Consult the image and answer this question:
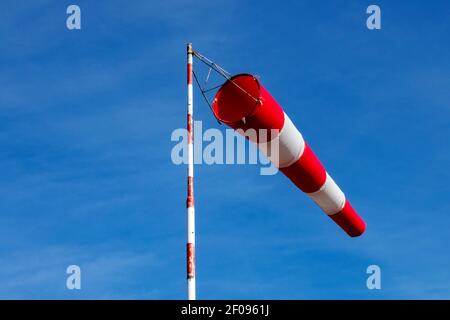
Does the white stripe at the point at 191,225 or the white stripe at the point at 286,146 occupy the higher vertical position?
the white stripe at the point at 286,146

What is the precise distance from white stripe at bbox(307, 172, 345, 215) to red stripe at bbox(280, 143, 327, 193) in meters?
0.49

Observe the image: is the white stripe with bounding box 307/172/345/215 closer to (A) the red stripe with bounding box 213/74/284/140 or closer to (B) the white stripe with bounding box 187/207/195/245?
(A) the red stripe with bounding box 213/74/284/140

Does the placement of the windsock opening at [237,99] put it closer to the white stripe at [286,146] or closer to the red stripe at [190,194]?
the white stripe at [286,146]

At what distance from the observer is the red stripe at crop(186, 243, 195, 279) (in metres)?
19.7

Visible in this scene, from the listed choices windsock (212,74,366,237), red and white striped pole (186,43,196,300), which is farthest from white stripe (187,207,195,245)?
windsock (212,74,366,237)

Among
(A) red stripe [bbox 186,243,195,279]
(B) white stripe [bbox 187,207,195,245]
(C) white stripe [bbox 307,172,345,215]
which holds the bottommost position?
(A) red stripe [bbox 186,243,195,279]

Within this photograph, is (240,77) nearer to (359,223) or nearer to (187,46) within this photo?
(187,46)

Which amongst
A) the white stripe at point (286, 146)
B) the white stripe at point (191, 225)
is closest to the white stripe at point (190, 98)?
the white stripe at point (286, 146)

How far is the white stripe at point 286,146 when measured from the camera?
2273 centimetres

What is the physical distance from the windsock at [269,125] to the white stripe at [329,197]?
0.19 metres

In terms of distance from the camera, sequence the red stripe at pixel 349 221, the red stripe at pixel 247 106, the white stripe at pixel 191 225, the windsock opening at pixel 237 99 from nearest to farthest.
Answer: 1. the white stripe at pixel 191 225
2. the red stripe at pixel 247 106
3. the windsock opening at pixel 237 99
4. the red stripe at pixel 349 221

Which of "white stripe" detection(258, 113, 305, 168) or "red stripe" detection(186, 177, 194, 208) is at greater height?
"white stripe" detection(258, 113, 305, 168)
